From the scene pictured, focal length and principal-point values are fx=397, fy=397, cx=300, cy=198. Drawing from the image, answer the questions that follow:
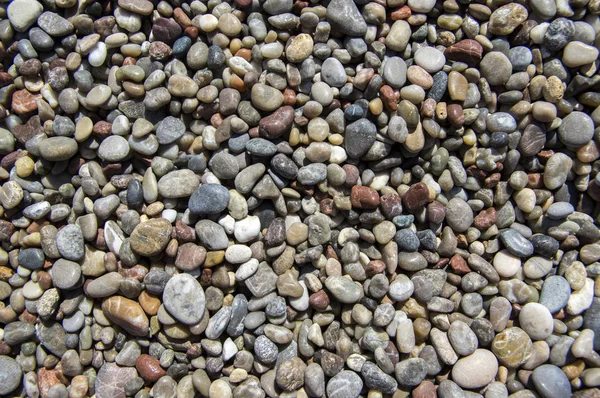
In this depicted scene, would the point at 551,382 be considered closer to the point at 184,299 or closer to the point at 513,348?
the point at 513,348

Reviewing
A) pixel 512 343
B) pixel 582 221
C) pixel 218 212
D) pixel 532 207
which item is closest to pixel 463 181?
pixel 532 207

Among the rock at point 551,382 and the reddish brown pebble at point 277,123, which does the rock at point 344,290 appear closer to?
the reddish brown pebble at point 277,123

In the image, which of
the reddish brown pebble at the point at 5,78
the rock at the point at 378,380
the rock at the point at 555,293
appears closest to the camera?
the rock at the point at 378,380

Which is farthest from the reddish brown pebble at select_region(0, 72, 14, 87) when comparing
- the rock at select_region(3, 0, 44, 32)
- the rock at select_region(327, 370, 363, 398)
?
the rock at select_region(327, 370, 363, 398)

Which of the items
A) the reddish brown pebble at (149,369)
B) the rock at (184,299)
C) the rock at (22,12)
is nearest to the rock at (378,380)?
the rock at (184,299)

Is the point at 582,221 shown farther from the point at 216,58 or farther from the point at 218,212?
the point at 216,58

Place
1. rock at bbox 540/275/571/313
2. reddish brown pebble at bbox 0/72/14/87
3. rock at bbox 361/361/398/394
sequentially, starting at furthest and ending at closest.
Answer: reddish brown pebble at bbox 0/72/14/87
rock at bbox 540/275/571/313
rock at bbox 361/361/398/394

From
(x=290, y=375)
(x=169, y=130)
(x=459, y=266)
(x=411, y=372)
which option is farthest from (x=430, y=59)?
(x=290, y=375)

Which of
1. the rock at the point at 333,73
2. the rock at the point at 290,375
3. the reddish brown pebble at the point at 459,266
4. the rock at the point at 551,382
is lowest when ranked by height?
the rock at the point at 290,375

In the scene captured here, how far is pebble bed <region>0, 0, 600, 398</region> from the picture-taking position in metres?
1.45

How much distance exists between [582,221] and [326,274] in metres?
1.02

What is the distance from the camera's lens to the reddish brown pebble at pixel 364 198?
1.47 m

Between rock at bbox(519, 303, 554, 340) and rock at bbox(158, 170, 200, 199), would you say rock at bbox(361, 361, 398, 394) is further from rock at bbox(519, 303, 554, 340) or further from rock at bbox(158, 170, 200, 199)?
rock at bbox(158, 170, 200, 199)

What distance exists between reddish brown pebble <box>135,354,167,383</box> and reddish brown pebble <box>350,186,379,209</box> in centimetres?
94
